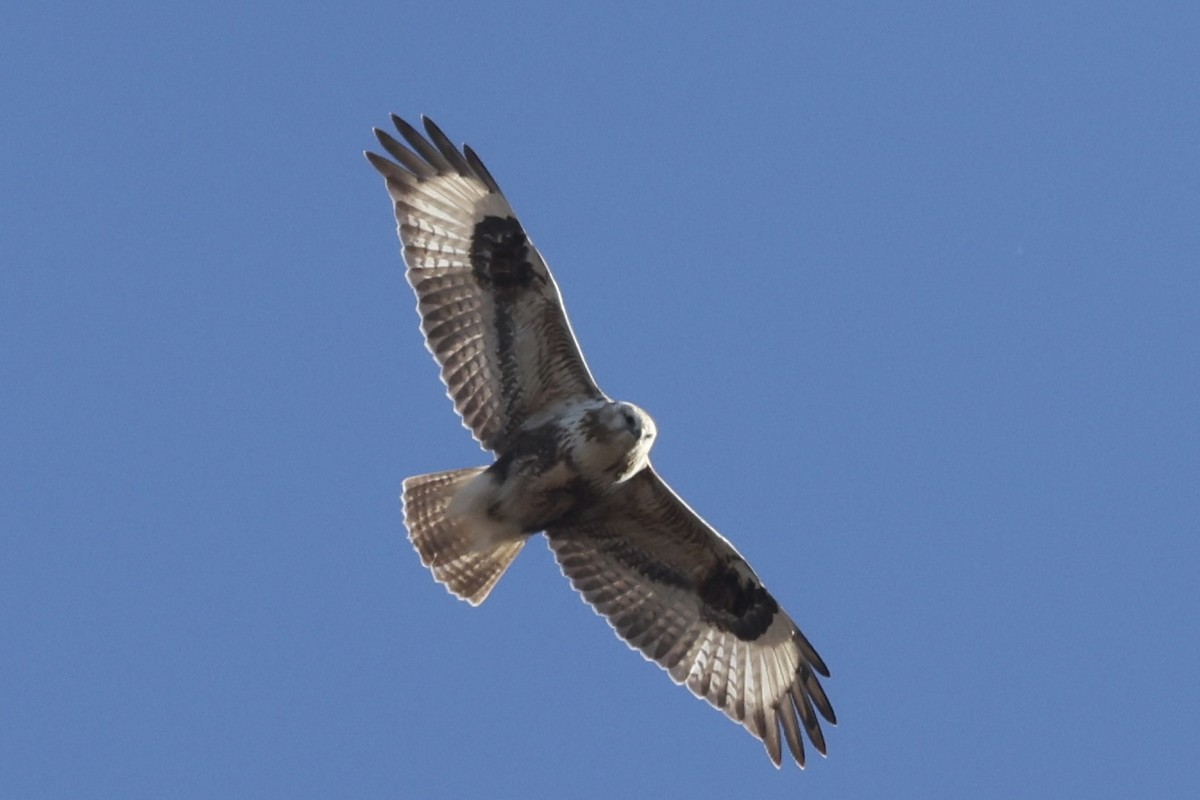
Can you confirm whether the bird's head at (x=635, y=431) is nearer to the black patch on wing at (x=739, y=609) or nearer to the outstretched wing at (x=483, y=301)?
the outstretched wing at (x=483, y=301)

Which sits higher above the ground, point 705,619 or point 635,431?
point 635,431

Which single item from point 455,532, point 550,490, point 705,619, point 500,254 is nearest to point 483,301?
point 500,254

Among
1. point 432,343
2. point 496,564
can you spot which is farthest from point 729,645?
point 432,343

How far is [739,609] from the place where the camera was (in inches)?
586

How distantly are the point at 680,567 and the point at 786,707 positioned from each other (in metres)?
1.13

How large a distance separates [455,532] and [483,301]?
4.72 feet

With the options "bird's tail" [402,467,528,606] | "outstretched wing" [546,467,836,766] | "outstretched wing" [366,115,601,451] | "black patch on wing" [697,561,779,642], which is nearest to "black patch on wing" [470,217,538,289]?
"outstretched wing" [366,115,601,451]

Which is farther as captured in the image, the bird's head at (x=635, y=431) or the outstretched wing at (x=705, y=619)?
the outstretched wing at (x=705, y=619)

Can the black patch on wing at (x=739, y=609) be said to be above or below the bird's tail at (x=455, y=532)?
below

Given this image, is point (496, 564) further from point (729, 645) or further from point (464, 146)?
point (464, 146)

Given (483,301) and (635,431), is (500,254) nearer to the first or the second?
(483,301)

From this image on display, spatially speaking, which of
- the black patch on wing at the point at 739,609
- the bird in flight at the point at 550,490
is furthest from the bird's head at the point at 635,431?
the black patch on wing at the point at 739,609

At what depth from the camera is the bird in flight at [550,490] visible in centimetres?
1394

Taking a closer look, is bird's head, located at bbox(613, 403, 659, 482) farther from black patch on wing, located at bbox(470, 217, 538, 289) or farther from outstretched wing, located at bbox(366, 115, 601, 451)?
black patch on wing, located at bbox(470, 217, 538, 289)
